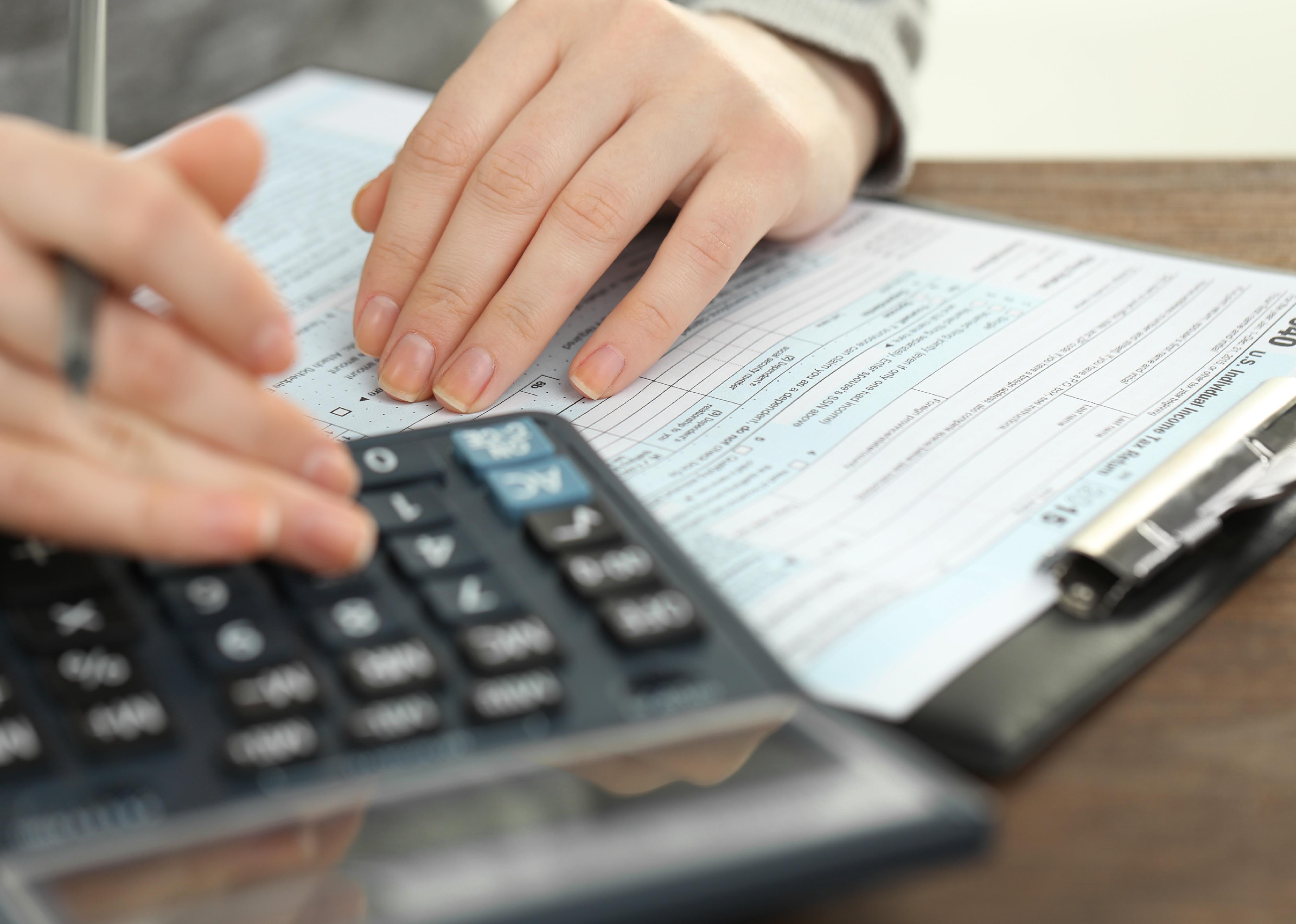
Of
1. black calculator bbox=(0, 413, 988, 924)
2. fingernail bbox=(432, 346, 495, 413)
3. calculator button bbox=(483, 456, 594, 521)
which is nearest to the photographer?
black calculator bbox=(0, 413, 988, 924)

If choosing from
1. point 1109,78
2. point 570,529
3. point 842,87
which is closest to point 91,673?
point 570,529

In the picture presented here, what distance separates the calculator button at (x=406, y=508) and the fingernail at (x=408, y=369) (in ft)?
0.37

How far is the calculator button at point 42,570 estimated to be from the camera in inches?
11.3

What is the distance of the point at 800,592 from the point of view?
34cm

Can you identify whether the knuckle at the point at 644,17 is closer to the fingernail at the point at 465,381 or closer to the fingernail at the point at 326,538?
the fingernail at the point at 465,381

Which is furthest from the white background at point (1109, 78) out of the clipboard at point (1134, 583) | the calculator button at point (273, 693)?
the calculator button at point (273, 693)

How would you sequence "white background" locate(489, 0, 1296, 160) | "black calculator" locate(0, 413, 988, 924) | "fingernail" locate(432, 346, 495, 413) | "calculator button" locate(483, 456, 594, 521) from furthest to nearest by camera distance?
1. "white background" locate(489, 0, 1296, 160)
2. "fingernail" locate(432, 346, 495, 413)
3. "calculator button" locate(483, 456, 594, 521)
4. "black calculator" locate(0, 413, 988, 924)

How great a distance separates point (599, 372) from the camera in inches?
17.7

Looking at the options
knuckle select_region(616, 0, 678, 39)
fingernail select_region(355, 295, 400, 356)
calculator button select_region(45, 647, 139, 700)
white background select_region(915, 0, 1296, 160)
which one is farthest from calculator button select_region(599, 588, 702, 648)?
white background select_region(915, 0, 1296, 160)

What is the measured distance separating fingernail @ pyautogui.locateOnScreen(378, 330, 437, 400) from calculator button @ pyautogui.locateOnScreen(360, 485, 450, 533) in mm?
112

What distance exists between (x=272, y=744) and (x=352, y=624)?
0.04m

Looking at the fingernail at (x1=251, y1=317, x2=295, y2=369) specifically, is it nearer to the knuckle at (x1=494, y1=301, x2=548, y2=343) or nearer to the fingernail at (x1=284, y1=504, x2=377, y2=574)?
the fingernail at (x1=284, y1=504, x2=377, y2=574)

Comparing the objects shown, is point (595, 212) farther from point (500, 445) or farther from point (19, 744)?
point (19, 744)

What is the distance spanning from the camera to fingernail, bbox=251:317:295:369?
29cm
